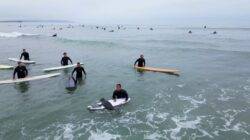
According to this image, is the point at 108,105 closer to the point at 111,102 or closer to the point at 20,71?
the point at 111,102

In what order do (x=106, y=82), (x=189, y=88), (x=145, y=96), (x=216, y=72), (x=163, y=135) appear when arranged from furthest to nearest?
(x=216, y=72), (x=106, y=82), (x=189, y=88), (x=145, y=96), (x=163, y=135)

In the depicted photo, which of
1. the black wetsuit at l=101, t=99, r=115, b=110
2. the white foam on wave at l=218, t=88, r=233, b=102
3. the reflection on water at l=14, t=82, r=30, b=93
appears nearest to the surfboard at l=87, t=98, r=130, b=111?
the black wetsuit at l=101, t=99, r=115, b=110

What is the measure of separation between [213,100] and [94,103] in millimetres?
7670

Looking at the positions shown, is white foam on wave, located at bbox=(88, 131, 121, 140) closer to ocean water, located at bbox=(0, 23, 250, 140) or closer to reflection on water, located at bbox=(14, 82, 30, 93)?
ocean water, located at bbox=(0, 23, 250, 140)

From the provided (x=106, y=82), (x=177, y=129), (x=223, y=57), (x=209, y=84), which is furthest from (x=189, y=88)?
(x=223, y=57)

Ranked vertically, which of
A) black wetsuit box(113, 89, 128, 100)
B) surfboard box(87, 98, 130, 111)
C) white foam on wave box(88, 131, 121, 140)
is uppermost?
black wetsuit box(113, 89, 128, 100)

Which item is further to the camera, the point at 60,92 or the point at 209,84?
the point at 209,84

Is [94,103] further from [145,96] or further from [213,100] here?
[213,100]

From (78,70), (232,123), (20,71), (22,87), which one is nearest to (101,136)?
(232,123)

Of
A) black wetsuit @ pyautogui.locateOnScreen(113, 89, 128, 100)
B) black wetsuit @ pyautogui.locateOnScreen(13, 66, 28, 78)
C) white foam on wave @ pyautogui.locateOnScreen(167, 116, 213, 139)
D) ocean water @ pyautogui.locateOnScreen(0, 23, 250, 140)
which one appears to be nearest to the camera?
white foam on wave @ pyautogui.locateOnScreen(167, 116, 213, 139)

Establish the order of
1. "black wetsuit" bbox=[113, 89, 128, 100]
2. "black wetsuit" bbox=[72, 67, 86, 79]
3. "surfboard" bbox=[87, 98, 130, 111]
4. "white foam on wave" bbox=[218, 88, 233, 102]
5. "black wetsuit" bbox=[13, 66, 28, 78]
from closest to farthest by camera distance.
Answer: "surfboard" bbox=[87, 98, 130, 111]
"black wetsuit" bbox=[113, 89, 128, 100]
"white foam on wave" bbox=[218, 88, 233, 102]
"black wetsuit" bbox=[13, 66, 28, 78]
"black wetsuit" bbox=[72, 67, 86, 79]

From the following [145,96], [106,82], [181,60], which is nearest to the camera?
[145,96]

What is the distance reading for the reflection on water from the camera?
2239 centimetres

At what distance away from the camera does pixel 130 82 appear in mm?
25141
